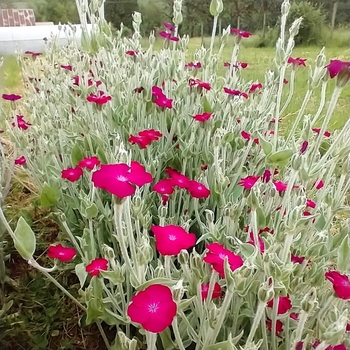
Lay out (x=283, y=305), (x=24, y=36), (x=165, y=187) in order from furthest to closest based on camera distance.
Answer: (x=24, y=36) < (x=165, y=187) < (x=283, y=305)

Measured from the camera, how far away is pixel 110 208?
726 millimetres

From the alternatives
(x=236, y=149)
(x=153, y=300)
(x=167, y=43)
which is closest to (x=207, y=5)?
(x=167, y=43)

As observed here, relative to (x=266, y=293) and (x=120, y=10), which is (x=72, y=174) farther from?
(x=120, y=10)

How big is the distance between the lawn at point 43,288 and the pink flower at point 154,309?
315mm

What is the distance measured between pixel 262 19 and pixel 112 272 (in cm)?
59

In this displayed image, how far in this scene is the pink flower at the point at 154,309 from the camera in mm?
374

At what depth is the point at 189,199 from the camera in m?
0.75

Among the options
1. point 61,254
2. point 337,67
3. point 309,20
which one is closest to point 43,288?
point 61,254

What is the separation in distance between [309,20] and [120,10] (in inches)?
14.2

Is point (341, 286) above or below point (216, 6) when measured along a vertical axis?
below

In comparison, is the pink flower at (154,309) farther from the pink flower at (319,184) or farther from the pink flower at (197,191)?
the pink flower at (319,184)

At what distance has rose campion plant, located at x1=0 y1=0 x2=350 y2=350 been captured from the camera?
0.44m

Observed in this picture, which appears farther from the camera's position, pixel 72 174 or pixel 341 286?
pixel 72 174

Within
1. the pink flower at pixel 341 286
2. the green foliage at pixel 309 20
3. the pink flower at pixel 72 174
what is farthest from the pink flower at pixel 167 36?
the pink flower at pixel 341 286
